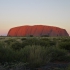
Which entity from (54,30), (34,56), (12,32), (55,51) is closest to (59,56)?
(55,51)

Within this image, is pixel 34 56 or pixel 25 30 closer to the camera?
pixel 34 56

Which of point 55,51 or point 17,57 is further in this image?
point 55,51

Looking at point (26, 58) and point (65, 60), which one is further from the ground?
point (26, 58)

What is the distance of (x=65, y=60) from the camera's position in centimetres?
1480

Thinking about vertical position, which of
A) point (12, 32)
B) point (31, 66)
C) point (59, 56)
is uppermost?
point (31, 66)

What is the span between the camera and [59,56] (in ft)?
52.0

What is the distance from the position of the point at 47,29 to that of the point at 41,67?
6460 inches

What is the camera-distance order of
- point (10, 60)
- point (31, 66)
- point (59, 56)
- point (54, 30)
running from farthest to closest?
point (54, 30) < point (59, 56) < point (10, 60) < point (31, 66)

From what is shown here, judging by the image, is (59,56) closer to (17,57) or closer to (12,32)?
(17,57)

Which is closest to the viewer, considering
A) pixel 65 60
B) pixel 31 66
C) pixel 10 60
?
pixel 31 66

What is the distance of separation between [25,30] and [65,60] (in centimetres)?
16767

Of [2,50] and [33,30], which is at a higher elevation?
[2,50]

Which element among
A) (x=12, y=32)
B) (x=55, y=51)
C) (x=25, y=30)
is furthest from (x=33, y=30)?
(x=55, y=51)

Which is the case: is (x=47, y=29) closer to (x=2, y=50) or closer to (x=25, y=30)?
(x=25, y=30)
